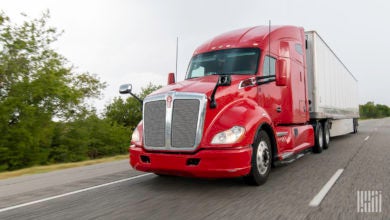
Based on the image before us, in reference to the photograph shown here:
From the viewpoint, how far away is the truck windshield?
261 inches

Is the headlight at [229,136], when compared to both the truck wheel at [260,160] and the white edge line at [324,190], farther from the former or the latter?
the white edge line at [324,190]

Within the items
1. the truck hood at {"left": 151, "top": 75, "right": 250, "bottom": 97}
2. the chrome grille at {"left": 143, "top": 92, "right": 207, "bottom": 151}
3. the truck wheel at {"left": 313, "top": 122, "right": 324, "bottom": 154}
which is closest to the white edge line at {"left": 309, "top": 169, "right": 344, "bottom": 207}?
the chrome grille at {"left": 143, "top": 92, "right": 207, "bottom": 151}

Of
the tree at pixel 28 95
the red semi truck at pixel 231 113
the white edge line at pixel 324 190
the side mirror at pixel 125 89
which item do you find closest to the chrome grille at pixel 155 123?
the red semi truck at pixel 231 113

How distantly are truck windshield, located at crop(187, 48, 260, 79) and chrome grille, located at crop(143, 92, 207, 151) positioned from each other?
1558mm

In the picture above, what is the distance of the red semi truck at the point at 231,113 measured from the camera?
5.22 meters

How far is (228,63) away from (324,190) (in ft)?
9.96

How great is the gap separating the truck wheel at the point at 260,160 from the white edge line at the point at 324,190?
39.0 inches

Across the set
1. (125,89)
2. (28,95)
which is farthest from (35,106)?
(125,89)

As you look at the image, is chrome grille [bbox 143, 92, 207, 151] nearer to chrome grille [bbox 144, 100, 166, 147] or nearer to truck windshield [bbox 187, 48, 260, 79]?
chrome grille [bbox 144, 100, 166, 147]

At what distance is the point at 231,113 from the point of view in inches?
214

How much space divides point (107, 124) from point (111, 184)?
65.0 feet

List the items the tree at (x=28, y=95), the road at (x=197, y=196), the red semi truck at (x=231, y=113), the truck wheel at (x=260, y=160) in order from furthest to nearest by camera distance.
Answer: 1. the tree at (x=28, y=95)
2. the truck wheel at (x=260, y=160)
3. the red semi truck at (x=231, y=113)
4. the road at (x=197, y=196)

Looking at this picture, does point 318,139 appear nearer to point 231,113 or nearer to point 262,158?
point 262,158

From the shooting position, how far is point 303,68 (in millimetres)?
9070
